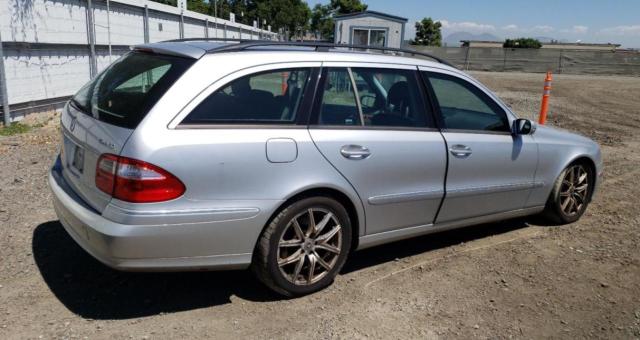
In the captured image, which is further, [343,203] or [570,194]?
[570,194]

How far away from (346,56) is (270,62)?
64cm

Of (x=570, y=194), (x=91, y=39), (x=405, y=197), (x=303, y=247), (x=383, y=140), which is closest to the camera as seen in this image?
(x=303, y=247)

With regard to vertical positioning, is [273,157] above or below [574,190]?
above

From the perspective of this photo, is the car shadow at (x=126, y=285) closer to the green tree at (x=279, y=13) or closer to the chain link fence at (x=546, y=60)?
the chain link fence at (x=546, y=60)

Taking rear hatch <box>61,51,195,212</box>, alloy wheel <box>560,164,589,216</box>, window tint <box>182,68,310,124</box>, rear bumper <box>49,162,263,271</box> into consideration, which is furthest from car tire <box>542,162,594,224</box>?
rear hatch <box>61,51,195,212</box>

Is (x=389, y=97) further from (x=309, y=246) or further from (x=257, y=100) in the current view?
(x=309, y=246)

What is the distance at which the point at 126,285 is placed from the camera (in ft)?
12.2

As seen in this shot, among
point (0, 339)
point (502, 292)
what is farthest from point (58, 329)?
point (502, 292)

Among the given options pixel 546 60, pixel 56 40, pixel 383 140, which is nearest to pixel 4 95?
pixel 56 40

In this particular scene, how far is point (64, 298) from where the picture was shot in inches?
137

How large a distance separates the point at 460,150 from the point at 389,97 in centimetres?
71

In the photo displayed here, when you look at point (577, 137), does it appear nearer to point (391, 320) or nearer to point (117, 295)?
point (391, 320)

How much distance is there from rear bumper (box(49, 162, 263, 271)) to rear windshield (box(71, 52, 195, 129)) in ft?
1.90

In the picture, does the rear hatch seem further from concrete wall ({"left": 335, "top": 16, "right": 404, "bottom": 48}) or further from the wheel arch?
concrete wall ({"left": 335, "top": 16, "right": 404, "bottom": 48})
